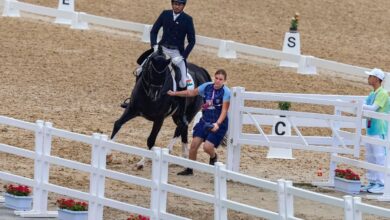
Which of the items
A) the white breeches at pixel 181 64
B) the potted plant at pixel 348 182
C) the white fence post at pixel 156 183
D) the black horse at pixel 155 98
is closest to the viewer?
the white fence post at pixel 156 183

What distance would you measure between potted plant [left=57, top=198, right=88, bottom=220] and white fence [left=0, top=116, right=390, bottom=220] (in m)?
0.12

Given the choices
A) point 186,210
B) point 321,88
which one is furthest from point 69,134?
point 321,88

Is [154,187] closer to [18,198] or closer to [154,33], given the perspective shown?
[18,198]

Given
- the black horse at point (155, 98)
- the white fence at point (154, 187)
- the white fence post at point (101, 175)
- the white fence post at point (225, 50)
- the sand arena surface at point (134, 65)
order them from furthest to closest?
1. the white fence post at point (225, 50)
2. the black horse at point (155, 98)
3. the sand arena surface at point (134, 65)
4. the white fence post at point (101, 175)
5. the white fence at point (154, 187)

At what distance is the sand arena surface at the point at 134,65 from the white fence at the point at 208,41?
250mm

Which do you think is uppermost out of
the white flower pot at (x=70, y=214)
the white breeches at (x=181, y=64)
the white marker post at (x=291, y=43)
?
the white marker post at (x=291, y=43)

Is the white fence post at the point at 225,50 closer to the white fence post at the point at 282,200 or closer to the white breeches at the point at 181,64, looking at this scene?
the white breeches at the point at 181,64

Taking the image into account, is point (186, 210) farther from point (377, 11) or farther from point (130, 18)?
point (377, 11)

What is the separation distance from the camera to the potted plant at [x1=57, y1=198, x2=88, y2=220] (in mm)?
15680

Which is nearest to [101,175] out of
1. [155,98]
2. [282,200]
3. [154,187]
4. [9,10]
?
[154,187]

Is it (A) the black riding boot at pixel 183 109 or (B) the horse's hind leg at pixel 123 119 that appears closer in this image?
(B) the horse's hind leg at pixel 123 119

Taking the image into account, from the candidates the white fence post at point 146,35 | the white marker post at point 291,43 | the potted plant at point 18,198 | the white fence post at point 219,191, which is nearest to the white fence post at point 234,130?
the potted plant at point 18,198

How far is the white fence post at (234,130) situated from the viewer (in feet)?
63.0

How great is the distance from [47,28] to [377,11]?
12105 mm
